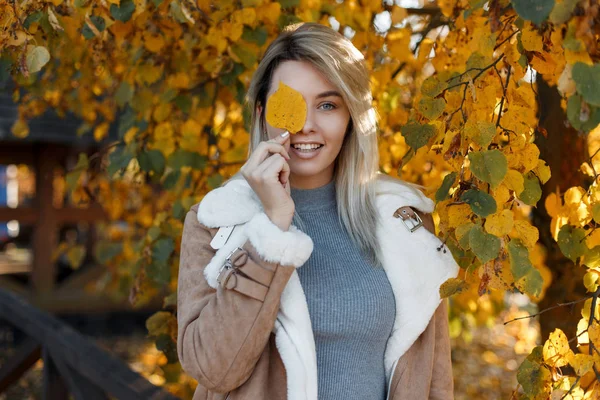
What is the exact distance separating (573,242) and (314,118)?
2.19 feet

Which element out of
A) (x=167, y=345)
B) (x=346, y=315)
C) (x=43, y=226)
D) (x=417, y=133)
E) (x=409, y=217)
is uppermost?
(x=417, y=133)

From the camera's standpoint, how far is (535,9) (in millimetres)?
1120

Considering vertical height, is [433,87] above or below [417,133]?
above

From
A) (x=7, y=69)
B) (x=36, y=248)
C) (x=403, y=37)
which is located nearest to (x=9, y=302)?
(x=7, y=69)

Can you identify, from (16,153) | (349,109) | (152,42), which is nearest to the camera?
(349,109)

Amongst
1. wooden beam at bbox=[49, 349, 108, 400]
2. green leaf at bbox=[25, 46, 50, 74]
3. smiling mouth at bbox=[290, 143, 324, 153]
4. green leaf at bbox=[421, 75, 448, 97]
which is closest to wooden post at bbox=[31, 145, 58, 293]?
wooden beam at bbox=[49, 349, 108, 400]

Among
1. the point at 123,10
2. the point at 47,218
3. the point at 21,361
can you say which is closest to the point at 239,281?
the point at 123,10

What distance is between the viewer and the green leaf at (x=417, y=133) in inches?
60.8

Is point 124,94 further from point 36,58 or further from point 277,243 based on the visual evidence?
point 277,243

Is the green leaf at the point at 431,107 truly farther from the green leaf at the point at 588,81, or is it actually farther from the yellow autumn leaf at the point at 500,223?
the green leaf at the point at 588,81

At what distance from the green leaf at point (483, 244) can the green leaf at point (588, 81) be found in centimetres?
38

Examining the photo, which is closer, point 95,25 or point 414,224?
point 414,224

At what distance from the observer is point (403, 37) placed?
2.57 m

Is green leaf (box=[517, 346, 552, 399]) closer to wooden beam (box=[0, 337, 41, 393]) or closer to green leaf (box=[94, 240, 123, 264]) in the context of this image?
green leaf (box=[94, 240, 123, 264])
